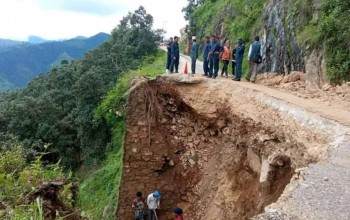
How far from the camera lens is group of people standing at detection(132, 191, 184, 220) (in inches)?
458

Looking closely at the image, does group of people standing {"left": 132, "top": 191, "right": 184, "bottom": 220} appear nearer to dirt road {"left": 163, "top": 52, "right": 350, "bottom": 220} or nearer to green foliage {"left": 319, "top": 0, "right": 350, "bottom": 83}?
dirt road {"left": 163, "top": 52, "right": 350, "bottom": 220}

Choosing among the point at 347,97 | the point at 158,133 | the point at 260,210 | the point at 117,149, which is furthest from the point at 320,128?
the point at 117,149

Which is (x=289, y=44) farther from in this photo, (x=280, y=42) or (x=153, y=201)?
(x=153, y=201)

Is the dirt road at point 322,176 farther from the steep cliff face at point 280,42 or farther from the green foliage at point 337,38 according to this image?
the steep cliff face at point 280,42

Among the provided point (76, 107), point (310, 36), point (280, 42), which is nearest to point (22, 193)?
point (310, 36)

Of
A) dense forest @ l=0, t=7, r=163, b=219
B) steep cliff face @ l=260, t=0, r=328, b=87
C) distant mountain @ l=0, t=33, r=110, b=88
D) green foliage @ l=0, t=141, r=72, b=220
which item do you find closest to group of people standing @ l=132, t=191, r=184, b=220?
dense forest @ l=0, t=7, r=163, b=219

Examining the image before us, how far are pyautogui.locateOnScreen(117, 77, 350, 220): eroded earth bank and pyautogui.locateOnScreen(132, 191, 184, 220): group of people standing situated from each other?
335 millimetres

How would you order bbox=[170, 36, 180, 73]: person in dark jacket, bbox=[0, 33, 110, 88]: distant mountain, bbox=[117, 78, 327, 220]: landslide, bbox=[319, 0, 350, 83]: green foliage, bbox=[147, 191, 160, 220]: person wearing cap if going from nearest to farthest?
1. bbox=[117, 78, 327, 220]: landslide
2. bbox=[319, 0, 350, 83]: green foliage
3. bbox=[147, 191, 160, 220]: person wearing cap
4. bbox=[170, 36, 180, 73]: person in dark jacket
5. bbox=[0, 33, 110, 88]: distant mountain

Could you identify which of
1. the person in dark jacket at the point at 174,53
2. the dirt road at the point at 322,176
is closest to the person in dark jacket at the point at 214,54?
the person in dark jacket at the point at 174,53

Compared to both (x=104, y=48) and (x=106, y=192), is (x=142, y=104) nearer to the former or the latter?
(x=106, y=192)

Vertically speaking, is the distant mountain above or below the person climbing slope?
below

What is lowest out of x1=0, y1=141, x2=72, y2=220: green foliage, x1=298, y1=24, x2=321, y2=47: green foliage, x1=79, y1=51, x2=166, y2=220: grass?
x1=79, y1=51, x2=166, y2=220: grass

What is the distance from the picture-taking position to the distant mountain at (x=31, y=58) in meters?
138

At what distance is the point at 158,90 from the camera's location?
479 inches
